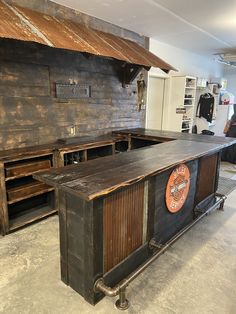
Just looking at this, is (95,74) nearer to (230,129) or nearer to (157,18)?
(157,18)

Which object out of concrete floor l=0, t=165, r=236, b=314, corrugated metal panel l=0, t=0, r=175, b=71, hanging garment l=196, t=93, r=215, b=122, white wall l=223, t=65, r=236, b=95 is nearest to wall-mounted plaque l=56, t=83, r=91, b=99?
corrugated metal panel l=0, t=0, r=175, b=71

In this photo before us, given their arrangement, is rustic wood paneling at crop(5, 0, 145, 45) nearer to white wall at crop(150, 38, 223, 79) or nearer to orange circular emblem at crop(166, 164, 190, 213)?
white wall at crop(150, 38, 223, 79)

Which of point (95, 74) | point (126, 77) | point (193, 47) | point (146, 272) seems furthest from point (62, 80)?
point (193, 47)

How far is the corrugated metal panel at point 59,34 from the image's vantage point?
227 cm

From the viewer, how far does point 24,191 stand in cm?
282

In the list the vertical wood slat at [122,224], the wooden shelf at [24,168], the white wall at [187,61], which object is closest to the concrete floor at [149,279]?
the vertical wood slat at [122,224]

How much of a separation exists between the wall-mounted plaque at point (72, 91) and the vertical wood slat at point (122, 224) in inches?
81.6

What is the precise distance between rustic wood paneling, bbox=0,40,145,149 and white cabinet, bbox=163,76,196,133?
1.94 m

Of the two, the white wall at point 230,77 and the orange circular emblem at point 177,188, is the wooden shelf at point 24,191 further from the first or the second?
the white wall at point 230,77

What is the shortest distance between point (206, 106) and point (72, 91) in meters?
4.75

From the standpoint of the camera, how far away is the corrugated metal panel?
2.27 m

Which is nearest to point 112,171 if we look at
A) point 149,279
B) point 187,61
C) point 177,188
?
point 177,188

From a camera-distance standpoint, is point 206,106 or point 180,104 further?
point 206,106

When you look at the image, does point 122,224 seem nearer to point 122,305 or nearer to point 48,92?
→ point 122,305
